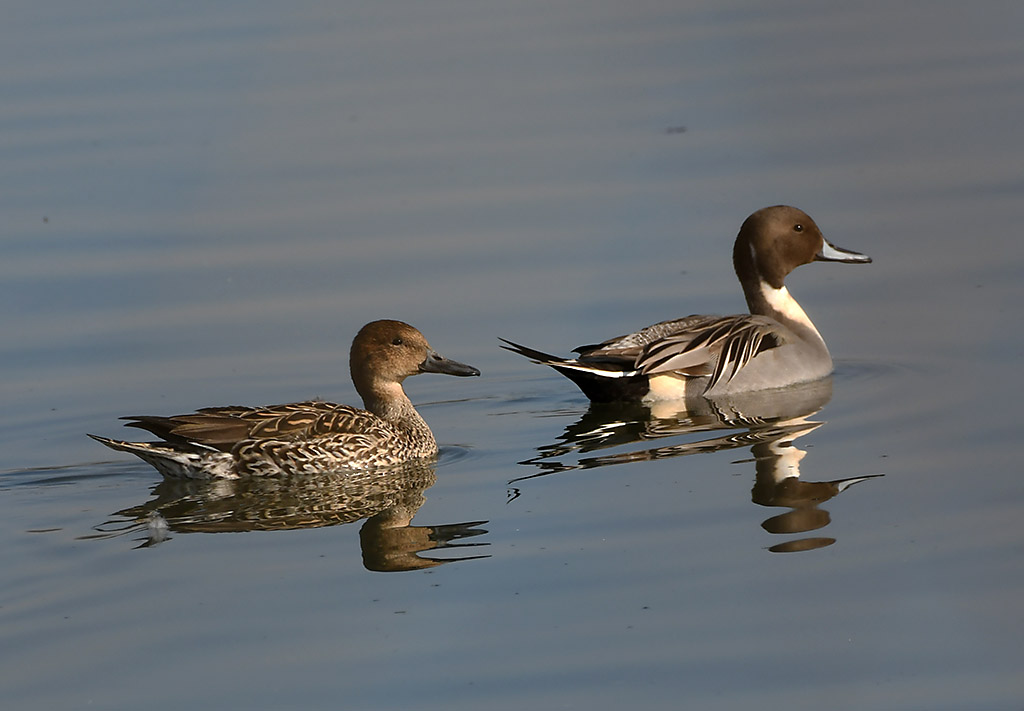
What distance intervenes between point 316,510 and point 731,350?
3125 mm

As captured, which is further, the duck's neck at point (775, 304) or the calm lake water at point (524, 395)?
the duck's neck at point (775, 304)

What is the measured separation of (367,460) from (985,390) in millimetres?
3056

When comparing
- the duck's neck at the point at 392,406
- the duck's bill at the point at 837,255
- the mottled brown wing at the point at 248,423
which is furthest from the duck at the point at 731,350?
the mottled brown wing at the point at 248,423

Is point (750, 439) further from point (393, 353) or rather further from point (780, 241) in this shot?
point (780, 241)

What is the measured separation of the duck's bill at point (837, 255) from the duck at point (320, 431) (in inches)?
114

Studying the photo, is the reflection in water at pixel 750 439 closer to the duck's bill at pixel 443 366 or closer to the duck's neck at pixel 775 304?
the duck's bill at pixel 443 366

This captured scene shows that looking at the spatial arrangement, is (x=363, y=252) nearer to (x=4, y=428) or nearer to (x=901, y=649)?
(x=4, y=428)

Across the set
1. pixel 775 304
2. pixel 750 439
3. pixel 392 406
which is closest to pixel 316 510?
pixel 392 406

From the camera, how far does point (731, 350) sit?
9.36 m

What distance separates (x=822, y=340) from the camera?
957 cm

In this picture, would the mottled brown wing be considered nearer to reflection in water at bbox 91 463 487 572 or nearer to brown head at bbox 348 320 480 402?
reflection in water at bbox 91 463 487 572

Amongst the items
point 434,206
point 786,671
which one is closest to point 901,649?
point 786,671

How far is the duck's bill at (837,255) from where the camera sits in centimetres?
988

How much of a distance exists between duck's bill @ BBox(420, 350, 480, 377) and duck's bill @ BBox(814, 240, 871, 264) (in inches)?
112
